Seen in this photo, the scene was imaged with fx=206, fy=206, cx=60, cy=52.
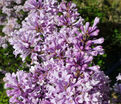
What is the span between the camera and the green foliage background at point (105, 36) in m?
4.81

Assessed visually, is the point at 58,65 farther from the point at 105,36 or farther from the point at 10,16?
the point at 105,36

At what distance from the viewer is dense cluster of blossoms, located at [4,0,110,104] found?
2207 millimetres

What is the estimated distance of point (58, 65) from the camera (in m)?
2.37

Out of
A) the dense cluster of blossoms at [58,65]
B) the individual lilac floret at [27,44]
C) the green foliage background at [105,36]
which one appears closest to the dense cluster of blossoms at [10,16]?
the green foliage background at [105,36]

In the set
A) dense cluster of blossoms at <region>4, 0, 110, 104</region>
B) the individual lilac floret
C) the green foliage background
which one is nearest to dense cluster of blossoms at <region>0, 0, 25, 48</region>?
the green foliage background

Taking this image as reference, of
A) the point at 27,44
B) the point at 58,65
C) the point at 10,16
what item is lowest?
the point at 58,65

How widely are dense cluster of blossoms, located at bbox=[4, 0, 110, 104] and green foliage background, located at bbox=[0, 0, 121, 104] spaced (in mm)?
1809

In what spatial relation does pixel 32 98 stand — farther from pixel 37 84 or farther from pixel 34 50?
pixel 34 50

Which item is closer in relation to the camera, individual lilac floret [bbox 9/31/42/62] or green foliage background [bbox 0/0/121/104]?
individual lilac floret [bbox 9/31/42/62]

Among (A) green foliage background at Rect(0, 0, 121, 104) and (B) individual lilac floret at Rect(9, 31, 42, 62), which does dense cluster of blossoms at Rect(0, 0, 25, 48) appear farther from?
(B) individual lilac floret at Rect(9, 31, 42, 62)

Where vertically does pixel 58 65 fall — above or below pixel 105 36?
below

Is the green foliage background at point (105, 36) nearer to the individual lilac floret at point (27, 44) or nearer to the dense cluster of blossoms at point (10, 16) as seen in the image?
the dense cluster of blossoms at point (10, 16)

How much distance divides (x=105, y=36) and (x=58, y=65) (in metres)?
3.78

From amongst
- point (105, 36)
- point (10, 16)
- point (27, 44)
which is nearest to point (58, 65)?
point (27, 44)
